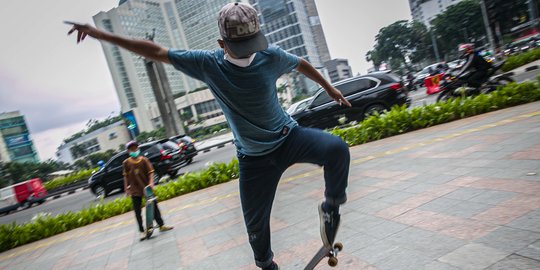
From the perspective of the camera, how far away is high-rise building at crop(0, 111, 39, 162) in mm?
99625

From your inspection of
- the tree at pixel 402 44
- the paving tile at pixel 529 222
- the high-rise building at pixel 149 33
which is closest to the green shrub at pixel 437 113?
the paving tile at pixel 529 222

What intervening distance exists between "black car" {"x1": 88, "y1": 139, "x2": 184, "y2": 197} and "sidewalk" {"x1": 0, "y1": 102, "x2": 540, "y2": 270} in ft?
19.7

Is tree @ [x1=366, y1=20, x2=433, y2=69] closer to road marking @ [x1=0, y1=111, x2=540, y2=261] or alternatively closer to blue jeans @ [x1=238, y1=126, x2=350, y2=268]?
road marking @ [x1=0, y1=111, x2=540, y2=261]

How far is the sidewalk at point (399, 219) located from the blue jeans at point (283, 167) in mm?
797

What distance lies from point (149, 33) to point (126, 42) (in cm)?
13149

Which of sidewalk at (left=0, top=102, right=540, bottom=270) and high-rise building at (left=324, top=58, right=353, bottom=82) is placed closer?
sidewalk at (left=0, top=102, right=540, bottom=270)

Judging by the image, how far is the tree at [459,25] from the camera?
61875 mm

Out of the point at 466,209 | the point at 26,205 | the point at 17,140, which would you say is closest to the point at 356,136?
the point at 466,209

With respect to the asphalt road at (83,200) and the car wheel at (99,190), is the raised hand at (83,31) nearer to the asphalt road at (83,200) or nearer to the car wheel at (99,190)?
the asphalt road at (83,200)

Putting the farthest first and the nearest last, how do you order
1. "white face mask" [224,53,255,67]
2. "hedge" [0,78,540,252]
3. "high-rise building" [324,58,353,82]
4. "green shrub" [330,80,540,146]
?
1. "high-rise building" [324,58,353,82]
2. "hedge" [0,78,540,252]
3. "green shrub" [330,80,540,146]
4. "white face mask" [224,53,255,67]

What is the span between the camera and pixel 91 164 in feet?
300

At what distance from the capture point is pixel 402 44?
8100 cm

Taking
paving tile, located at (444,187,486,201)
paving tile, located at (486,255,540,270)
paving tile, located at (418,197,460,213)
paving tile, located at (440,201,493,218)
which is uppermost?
paving tile, located at (486,255,540,270)

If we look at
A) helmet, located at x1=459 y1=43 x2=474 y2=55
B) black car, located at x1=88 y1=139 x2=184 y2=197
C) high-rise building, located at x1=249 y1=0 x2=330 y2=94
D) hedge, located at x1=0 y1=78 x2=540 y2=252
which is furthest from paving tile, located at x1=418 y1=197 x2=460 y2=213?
high-rise building, located at x1=249 y1=0 x2=330 y2=94
